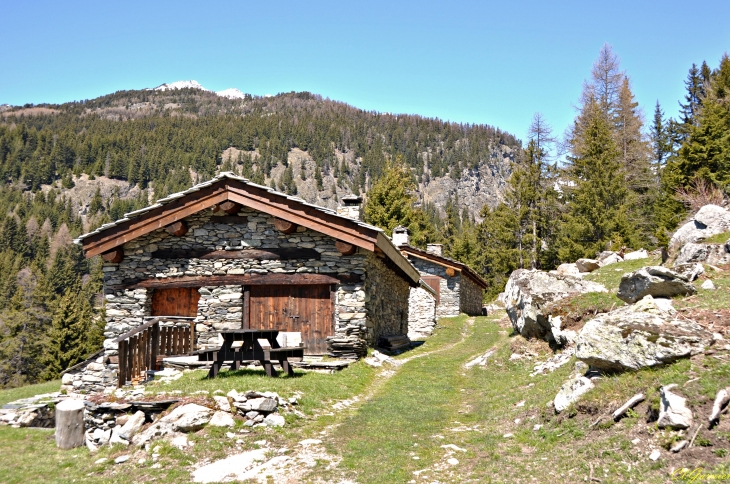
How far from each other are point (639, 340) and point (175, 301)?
13.4 meters

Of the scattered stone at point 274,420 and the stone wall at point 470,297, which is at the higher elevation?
the stone wall at point 470,297

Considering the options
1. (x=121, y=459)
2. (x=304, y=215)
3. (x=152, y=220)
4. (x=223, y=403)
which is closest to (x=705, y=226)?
(x=304, y=215)

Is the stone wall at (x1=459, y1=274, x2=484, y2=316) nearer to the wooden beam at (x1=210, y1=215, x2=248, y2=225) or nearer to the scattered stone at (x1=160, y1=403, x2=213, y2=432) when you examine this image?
the wooden beam at (x1=210, y1=215, x2=248, y2=225)

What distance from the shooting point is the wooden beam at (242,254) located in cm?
1530

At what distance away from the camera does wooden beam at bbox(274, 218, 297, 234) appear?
15109mm

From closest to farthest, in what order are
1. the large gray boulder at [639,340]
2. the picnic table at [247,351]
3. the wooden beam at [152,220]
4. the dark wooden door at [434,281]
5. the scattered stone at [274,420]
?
the large gray boulder at [639,340] → the scattered stone at [274,420] → the picnic table at [247,351] → the wooden beam at [152,220] → the dark wooden door at [434,281]

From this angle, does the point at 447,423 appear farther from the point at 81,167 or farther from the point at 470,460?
the point at 81,167

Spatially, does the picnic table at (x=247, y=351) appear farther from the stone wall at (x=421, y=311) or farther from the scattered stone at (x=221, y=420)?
the stone wall at (x=421, y=311)

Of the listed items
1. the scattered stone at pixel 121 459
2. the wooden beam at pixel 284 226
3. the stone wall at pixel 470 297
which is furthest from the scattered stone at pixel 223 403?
the stone wall at pixel 470 297

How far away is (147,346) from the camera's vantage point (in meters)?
13.5

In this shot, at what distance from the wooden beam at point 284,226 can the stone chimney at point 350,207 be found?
8.92 feet

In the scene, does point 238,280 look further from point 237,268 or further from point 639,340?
point 639,340

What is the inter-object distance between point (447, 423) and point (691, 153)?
2948 cm

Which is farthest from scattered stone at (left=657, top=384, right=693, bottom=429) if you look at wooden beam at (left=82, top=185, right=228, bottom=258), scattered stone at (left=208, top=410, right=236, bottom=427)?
wooden beam at (left=82, top=185, right=228, bottom=258)
